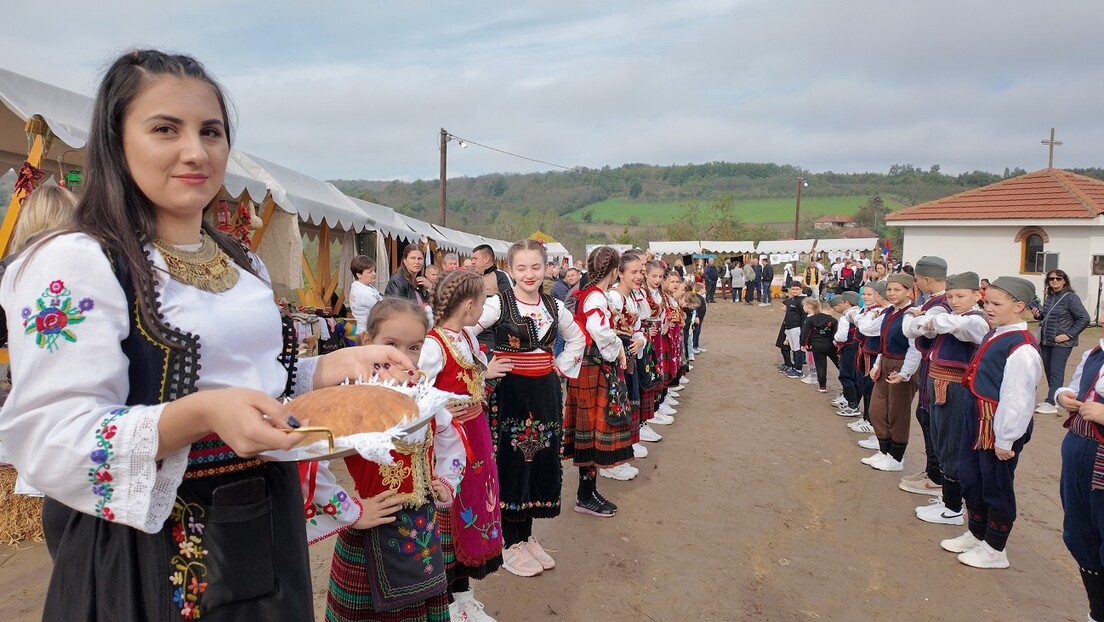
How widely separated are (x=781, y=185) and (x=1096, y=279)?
84743 mm

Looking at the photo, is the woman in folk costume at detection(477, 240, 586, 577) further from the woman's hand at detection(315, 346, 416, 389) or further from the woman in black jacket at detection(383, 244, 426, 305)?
the woman in black jacket at detection(383, 244, 426, 305)

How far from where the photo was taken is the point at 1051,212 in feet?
64.5

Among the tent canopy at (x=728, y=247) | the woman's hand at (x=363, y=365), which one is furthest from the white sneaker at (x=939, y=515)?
the tent canopy at (x=728, y=247)

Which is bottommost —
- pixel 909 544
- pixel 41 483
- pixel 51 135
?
pixel 909 544

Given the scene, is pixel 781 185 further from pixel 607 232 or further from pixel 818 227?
pixel 607 232

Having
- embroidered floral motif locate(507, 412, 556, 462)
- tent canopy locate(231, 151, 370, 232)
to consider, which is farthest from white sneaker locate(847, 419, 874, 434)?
tent canopy locate(231, 151, 370, 232)

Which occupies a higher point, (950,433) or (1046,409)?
(950,433)

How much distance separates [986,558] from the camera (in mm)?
4289

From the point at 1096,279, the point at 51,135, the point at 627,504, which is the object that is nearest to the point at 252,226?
the point at 51,135

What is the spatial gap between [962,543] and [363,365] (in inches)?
186

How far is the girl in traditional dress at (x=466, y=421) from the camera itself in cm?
312

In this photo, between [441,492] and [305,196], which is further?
[305,196]

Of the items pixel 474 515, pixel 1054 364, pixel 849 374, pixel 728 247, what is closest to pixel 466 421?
pixel 474 515

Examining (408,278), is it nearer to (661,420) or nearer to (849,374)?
(661,420)
